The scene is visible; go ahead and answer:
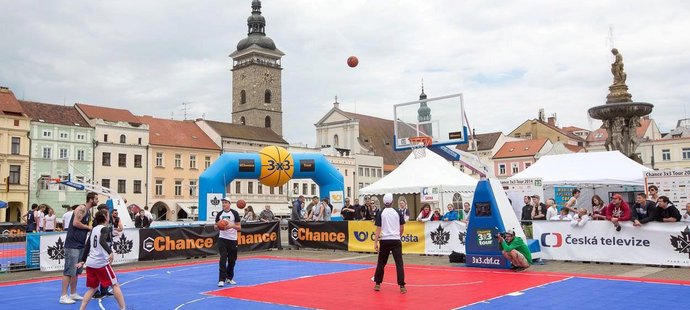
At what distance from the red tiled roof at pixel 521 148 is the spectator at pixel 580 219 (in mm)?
57610

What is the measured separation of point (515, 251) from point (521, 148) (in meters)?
63.8

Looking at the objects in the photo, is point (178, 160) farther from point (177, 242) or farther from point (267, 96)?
point (177, 242)

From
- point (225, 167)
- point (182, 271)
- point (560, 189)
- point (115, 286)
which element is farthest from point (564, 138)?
point (115, 286)

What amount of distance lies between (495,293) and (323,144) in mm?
71609

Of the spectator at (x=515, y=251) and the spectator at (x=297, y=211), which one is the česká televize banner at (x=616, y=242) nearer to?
the spectator at (x=515, y=251)

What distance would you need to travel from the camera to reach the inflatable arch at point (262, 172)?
2408 cm

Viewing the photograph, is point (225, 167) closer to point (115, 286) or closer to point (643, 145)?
point (115, 286)

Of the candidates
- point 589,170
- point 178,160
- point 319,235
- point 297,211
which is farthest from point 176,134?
point 589,170

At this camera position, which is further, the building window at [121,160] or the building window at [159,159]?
the building window at [159,159]

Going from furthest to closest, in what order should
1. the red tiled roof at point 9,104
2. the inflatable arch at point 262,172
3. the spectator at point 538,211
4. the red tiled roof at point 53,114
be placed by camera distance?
1. the red tiled roof at point 53,114
2. the red tiled roof at point 9,104
3. the inflatable arch at point 262,172
4. the spectator at point 538,211

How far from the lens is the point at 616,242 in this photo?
623 inches

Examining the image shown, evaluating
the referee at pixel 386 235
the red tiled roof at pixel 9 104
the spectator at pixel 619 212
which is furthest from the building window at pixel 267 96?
the referee at pixel 386 235

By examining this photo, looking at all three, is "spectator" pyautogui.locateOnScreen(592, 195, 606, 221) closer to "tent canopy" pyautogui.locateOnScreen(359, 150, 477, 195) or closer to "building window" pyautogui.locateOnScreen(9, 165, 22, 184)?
"tent canopy" pyautogui.locateOnScreen(359, 150, 477, 195)

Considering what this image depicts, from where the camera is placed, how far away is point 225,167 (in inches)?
971
